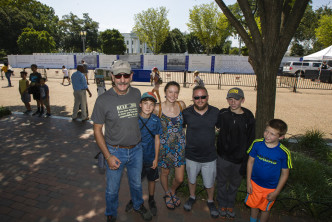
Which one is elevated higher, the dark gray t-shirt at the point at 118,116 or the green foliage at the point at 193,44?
the green foliage at the point at 193,44

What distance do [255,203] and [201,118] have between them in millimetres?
1301

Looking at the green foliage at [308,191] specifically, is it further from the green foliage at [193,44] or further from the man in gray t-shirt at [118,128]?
the green foliage at [193,44]

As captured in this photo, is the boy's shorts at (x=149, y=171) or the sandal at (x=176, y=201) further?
the sandal at (x=176, y=201)

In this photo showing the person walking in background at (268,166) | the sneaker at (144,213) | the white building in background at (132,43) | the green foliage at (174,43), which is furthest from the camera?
the white building in background at (132,43)

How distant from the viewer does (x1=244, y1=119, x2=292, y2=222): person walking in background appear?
8.05 feet

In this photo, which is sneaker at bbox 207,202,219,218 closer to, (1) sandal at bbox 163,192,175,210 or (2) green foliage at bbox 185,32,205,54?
(1) sandal at bbox 163,192,175,210

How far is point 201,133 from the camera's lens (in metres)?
2.89

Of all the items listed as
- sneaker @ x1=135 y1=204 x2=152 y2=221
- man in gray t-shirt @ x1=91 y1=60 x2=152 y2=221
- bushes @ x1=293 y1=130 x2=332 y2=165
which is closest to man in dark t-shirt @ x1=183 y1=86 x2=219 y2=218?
man in gray t-shirt @ x1=91 y1=60 x2=152 y2=221

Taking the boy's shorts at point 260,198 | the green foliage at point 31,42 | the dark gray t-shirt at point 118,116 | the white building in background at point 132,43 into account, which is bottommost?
the boy's shorts at point 260,198

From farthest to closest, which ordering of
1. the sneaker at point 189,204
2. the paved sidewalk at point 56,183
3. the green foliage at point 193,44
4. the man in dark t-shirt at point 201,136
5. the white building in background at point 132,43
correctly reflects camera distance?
the white building in background at point 132,43
the green foliage at point 193,44
the sneaker at point 189,204
the paved sidewalk at point 56,183
the man in dark t-shirt at point 201,136

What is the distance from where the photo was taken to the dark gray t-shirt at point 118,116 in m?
2.51

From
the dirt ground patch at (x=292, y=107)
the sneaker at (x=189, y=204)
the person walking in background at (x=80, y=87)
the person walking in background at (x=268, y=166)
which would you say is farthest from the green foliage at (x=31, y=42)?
the person walking in background at (x=268, y=166)

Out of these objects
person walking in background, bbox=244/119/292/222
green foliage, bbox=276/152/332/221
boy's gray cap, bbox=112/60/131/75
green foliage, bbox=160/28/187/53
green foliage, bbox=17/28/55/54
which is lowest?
green foliage, bbox=276/152/332/221

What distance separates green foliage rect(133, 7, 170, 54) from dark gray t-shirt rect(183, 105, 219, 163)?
1980 inches
